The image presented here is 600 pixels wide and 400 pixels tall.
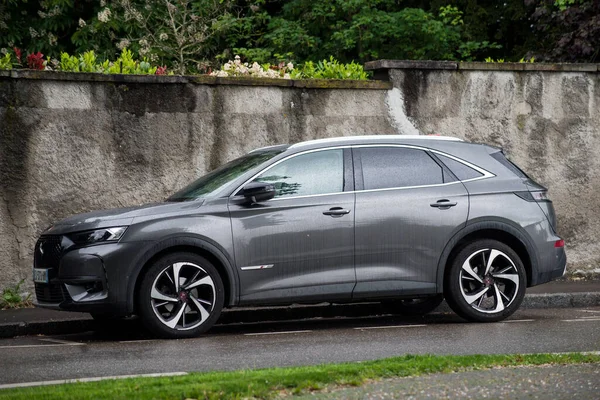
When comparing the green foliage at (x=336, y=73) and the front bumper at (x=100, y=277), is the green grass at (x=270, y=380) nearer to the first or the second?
the front bumper at (x=100, y=277)

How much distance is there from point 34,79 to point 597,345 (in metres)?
6.73

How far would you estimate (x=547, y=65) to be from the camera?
14.3 meters

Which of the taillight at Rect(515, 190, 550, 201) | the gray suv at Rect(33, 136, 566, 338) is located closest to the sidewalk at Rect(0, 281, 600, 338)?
the gray suv at Rect(33, 136, 566, 338)

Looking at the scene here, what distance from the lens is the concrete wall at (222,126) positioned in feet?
40.8

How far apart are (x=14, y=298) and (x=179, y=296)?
3.20 metres

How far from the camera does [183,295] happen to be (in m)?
9.80

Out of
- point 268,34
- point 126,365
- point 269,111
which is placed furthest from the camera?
point 268,34

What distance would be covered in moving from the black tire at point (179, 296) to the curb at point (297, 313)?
137 centimetres

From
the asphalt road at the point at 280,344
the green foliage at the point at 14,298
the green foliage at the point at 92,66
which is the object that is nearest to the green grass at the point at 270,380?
the asphalt road at the point at 280,344

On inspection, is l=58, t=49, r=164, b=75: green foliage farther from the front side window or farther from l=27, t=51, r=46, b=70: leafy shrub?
the front side window

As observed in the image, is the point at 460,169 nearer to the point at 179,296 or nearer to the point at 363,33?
the point at 179,296

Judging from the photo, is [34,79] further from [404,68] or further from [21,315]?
[404,68]

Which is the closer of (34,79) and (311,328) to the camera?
(311,328)

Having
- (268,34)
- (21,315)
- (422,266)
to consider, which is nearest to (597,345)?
(422,266)
